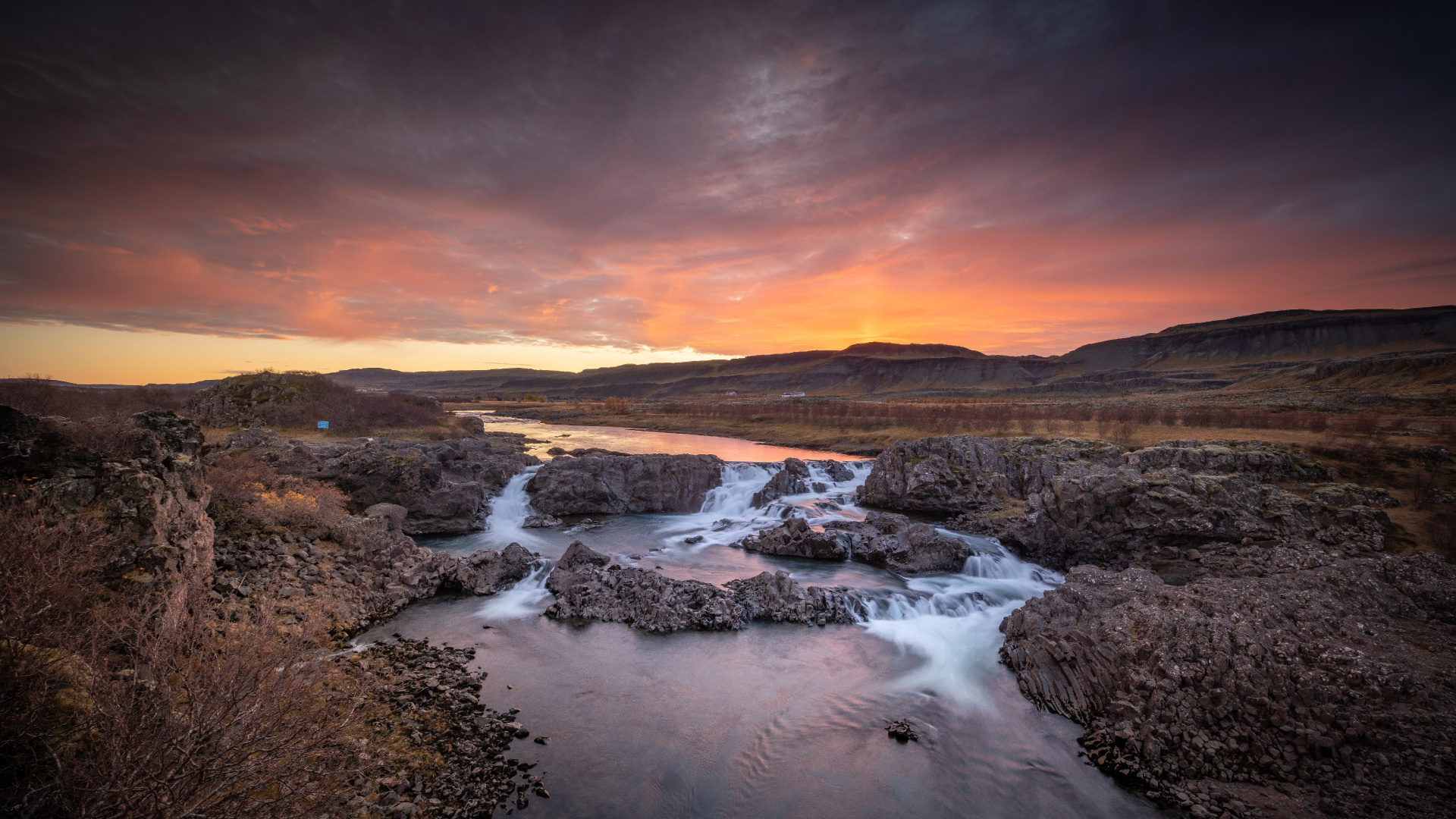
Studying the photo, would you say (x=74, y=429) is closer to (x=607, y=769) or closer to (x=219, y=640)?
(x=219, y=640)

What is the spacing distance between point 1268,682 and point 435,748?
15134 millimetres

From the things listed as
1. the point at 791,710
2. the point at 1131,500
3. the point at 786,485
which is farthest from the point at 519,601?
the point at 1131,500

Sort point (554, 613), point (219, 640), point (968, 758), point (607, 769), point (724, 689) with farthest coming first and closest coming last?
point (554, 613)
point (724, 689)
point (968, 758)
point (607, 769)
point (219, 640)

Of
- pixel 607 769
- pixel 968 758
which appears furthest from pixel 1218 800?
pixel 607 769

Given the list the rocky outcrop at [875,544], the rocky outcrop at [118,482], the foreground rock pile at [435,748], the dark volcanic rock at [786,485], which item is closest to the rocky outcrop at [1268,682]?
the rocky outcrop at [875,544]

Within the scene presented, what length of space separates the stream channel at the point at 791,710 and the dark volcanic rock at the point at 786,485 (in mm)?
11894

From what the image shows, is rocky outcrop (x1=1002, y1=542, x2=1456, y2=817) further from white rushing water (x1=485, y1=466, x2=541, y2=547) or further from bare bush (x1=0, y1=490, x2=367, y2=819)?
white rushing water (x1=485, y1=466, x2=541, y2=547)

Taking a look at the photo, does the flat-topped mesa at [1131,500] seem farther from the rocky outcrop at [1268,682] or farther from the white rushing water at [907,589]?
the rocky outcrop at [1268,682]

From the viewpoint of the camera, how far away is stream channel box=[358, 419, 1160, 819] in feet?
31.1

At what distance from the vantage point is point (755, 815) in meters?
9.17

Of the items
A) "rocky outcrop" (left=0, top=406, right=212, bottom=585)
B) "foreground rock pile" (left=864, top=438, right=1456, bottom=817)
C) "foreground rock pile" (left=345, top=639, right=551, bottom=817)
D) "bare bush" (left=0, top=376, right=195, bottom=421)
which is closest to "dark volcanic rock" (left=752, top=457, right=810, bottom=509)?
"foreground rock pile" (left=864, top=438, right=1456, bottom=817)

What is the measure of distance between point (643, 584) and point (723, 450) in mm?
42586

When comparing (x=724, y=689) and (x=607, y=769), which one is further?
(x=724, y=689)

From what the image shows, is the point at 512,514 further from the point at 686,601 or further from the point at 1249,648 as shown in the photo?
the point at 1249,648
